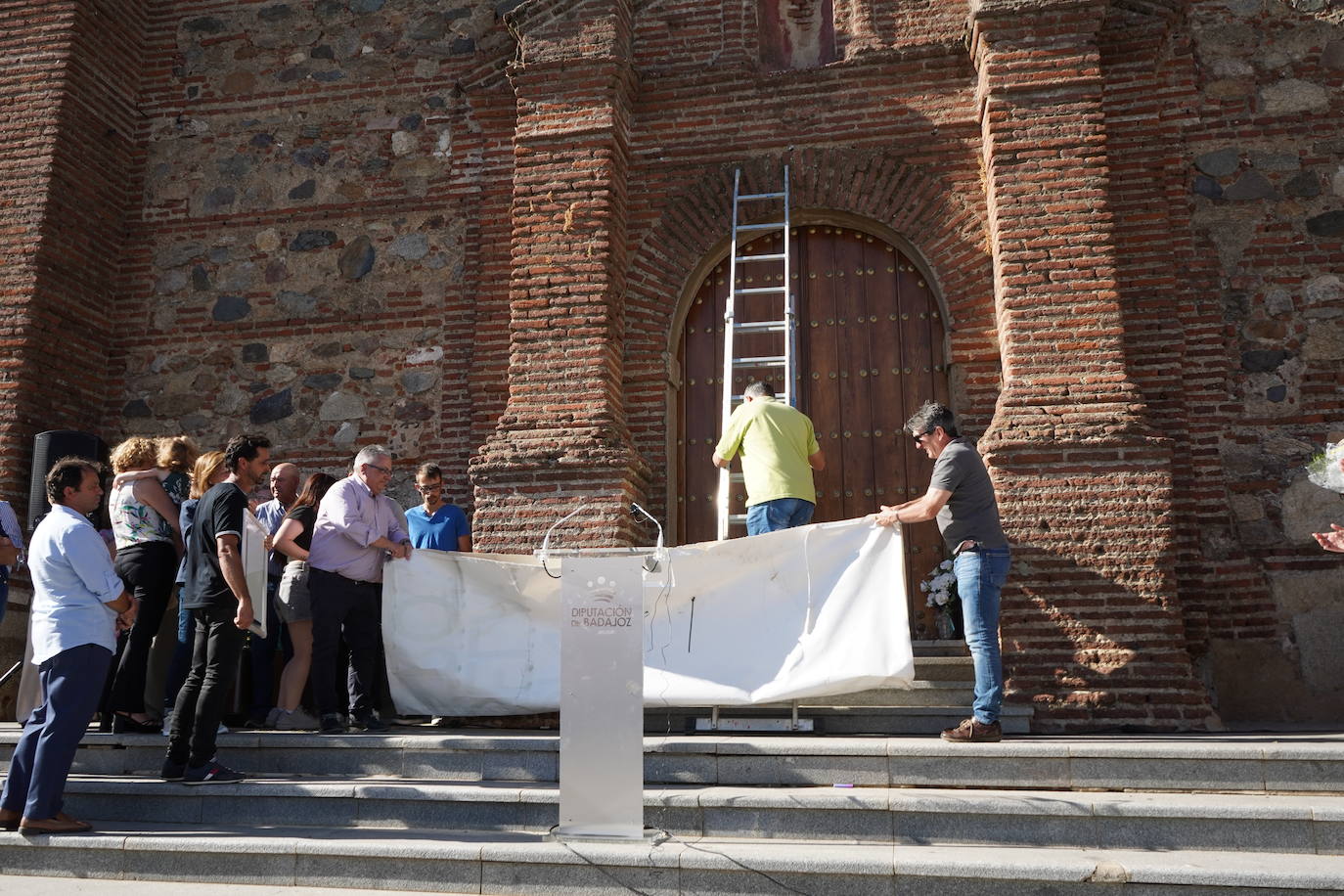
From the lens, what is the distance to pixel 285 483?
6.51 meters

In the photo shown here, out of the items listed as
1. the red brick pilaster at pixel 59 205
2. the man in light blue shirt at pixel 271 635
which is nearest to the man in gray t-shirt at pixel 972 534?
the man in light blue shirt at pixel 271 635

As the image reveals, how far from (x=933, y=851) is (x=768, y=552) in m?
2.03

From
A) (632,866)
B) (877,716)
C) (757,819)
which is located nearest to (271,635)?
(632,866)

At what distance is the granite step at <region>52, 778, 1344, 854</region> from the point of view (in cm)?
400

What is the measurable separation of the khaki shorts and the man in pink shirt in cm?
22

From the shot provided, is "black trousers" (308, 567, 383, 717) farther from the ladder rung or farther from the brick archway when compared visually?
the ladder rung

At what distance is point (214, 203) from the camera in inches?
364

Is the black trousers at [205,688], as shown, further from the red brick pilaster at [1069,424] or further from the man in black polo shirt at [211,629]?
the red brick pilaster at [1069,424]

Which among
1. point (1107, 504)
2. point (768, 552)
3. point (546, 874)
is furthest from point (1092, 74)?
point (546, 874)

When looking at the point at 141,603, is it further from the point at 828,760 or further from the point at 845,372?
the point at 845,372

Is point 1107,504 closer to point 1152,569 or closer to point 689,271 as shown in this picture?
point 1152,569

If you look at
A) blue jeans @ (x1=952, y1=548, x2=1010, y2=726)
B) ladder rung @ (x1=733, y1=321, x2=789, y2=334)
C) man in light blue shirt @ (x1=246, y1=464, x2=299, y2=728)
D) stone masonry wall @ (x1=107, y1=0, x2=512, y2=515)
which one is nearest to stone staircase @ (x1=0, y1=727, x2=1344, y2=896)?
Result: blue jeans @ (x1=952, y1=548, x2=1010, y2=726)

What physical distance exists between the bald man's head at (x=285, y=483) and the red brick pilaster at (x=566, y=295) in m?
1.24

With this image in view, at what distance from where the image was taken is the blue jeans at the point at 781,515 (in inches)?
250
